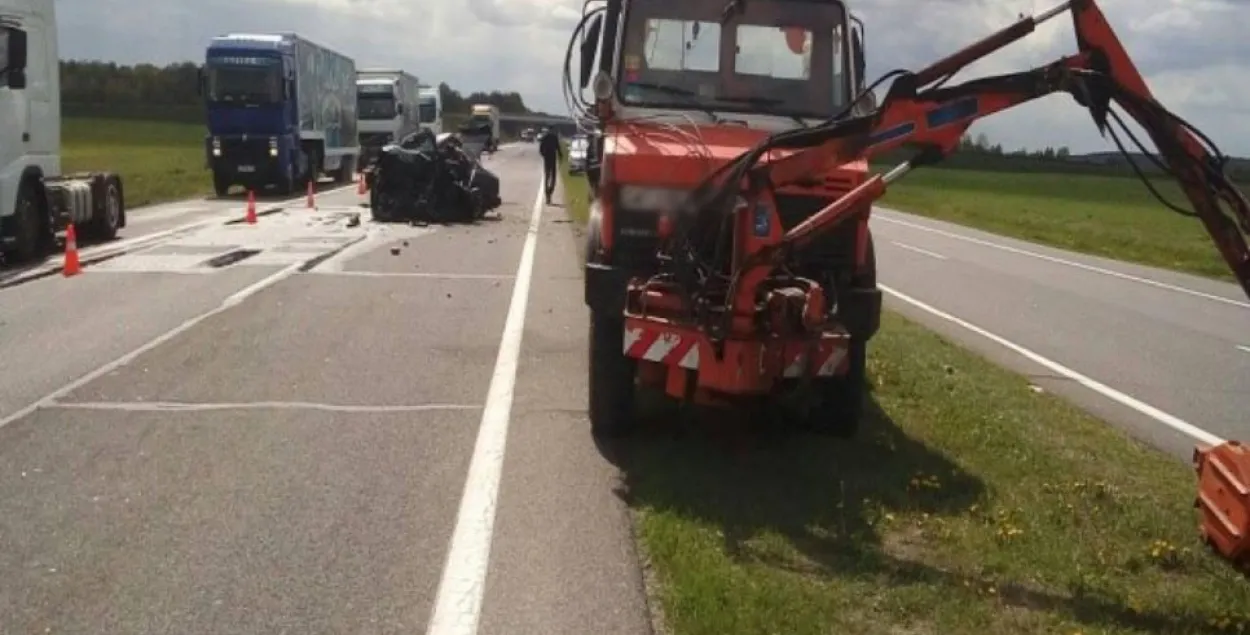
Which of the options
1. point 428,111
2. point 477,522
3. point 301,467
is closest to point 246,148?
point 301,467

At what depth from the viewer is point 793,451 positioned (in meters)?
9.45

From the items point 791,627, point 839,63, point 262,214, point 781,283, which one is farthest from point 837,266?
point 262,214

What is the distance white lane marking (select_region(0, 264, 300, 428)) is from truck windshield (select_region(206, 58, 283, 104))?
66.4 feet

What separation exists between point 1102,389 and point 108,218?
1710cm

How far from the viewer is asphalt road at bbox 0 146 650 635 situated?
6.35 m

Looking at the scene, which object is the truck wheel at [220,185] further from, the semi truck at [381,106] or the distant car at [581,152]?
the distant car at [581,152]

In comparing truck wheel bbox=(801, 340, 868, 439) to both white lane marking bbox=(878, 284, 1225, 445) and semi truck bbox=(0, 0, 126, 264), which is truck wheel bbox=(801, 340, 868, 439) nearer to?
white lane marking bbox=(878, 284, 1225, 445)

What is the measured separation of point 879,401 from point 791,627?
530 cm

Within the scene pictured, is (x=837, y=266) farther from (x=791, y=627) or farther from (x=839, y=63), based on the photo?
(x=791, y=627)

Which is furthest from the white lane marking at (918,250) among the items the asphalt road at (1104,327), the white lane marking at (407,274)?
the white lane marking at (407,274)

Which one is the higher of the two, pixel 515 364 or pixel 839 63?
pixel 839 63

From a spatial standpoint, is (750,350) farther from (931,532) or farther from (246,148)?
(246,148)

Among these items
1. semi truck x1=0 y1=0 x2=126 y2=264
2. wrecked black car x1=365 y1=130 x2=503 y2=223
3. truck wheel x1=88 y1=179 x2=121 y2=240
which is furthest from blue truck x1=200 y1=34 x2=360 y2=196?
semi truck x1=0 y1=0 x2=126 y2=264

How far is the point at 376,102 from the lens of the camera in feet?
192
